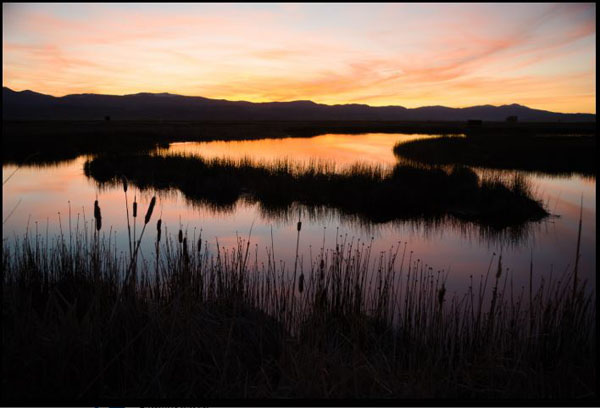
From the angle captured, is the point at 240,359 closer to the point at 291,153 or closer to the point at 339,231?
the point at 339,231

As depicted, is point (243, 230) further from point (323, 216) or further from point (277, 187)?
point (277, 187)

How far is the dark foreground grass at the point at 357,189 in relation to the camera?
46.8 feet

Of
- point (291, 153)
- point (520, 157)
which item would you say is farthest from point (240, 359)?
point (291, 153)

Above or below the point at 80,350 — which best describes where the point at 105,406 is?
below

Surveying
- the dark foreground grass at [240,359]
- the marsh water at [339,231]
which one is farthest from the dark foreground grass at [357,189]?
the dark foreground grass at [240,359]

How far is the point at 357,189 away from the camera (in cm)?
1647

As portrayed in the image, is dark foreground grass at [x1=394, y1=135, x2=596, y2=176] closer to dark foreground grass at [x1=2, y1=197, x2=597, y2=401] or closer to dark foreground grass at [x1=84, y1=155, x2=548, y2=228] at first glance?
dark foreground grass at [x1=84, y1=155, x2=548, y2=228]

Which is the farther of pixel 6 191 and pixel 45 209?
pixel 6 191

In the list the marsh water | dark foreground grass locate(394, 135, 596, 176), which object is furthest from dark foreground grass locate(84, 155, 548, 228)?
dark foreground grass locate(394, 135, 596, 176)

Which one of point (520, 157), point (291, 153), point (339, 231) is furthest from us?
point (291, 153)

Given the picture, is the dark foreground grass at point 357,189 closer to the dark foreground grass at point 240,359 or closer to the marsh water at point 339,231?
the marsh water at point 339,231

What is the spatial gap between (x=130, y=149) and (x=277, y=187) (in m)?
19.3

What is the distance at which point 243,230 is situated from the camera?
12492 millimetres

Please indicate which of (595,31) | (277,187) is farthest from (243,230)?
(595,31)
